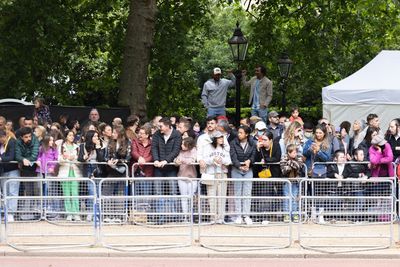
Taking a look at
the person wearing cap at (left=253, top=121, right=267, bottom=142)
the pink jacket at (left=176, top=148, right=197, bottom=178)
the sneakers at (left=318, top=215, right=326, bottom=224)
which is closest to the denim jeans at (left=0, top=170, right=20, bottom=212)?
the pink jacket at (left=176, top=148, right=197, bottom=178)

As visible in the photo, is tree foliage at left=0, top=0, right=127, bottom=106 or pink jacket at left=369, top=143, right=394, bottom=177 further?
tree foliage at left=0, top=0, right=127, bottom=106

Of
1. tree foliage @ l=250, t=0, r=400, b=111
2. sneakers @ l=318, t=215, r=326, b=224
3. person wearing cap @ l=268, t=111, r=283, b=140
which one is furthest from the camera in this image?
tree foliage @ l=250, t=0, r=400, b=111

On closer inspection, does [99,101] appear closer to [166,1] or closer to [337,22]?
[166,1]

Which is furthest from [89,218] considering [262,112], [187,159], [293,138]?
[262,112]

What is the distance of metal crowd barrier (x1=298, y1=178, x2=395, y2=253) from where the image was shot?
15125mm

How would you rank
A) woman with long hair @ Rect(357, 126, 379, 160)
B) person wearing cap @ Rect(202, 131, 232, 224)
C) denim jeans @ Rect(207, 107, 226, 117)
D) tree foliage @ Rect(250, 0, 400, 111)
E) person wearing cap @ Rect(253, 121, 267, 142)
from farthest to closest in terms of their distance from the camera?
tree foliage @ Rect(250, 0, 400, 111) → denim jeans @ Rect(207, 107, 226, 117) → person wearing cap @ Rect(253, 121, 267, 142) → woman with long hair @ Rect(357, 126, 379, 160) → person wearing cap @ Rect(202, 131, 232, 224)

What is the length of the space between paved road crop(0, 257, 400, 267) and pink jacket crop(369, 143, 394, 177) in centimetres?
360

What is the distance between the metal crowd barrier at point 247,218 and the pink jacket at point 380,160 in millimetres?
2754

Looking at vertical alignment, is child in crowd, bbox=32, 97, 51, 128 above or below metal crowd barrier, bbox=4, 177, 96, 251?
above

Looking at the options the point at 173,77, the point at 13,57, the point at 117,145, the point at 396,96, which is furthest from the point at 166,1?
the point at 117,145

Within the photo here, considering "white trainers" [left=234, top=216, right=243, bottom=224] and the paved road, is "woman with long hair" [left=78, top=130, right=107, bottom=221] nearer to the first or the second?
"white trainers" [left=234, top=216, right=243, bottom=224]

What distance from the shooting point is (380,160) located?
17688 millimetres

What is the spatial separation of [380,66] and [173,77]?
10.9 metres

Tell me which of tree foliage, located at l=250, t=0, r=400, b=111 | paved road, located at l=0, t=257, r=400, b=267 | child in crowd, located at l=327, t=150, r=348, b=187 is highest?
tree foliage, located at l=250, t=0, r=400, b=111
